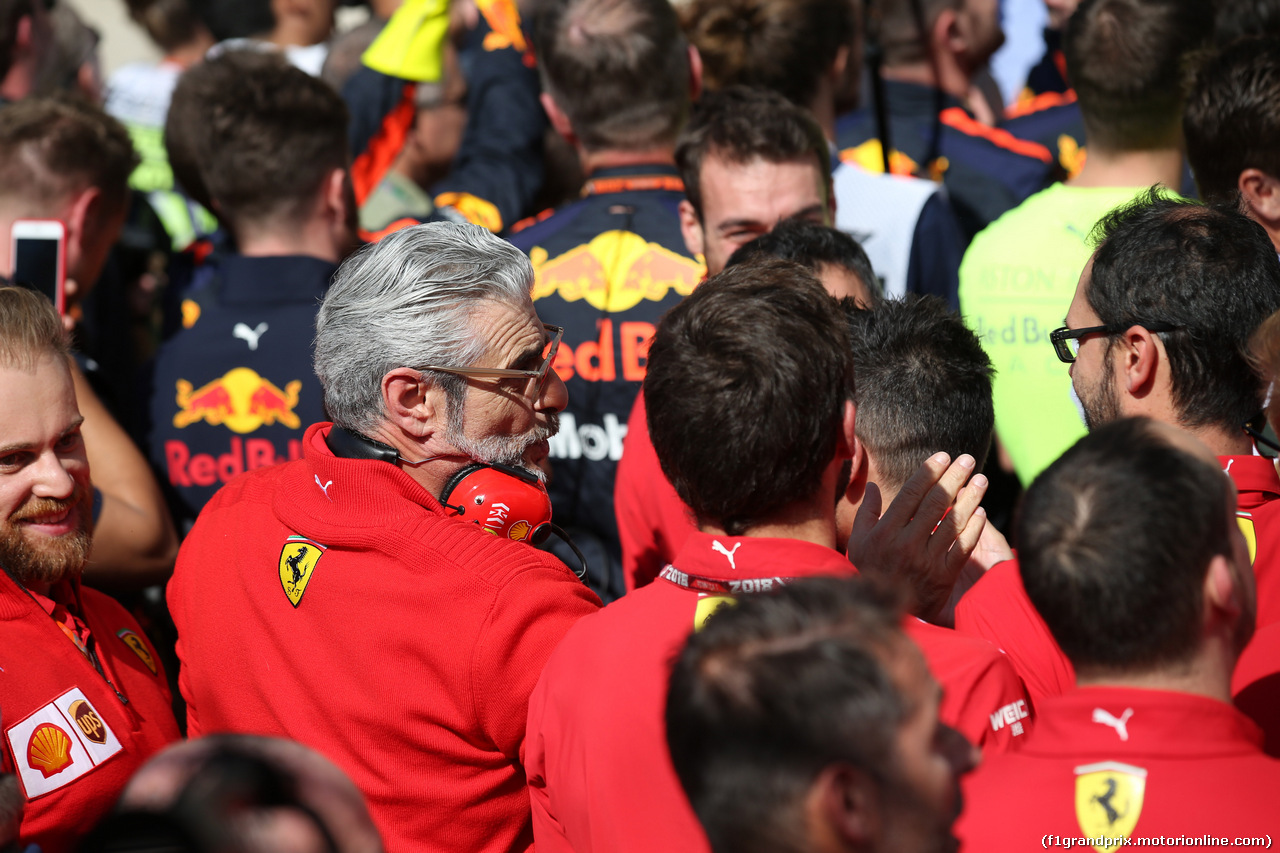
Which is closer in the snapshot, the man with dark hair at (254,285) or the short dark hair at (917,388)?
the short dark hair at (917,388)

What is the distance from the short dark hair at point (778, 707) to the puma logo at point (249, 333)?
2499 mm

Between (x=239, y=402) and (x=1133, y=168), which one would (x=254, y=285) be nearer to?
(x=239, y=402)

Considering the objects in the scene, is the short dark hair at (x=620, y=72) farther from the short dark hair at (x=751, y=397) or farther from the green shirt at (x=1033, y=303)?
the short dark hair at (x=751, y=397)

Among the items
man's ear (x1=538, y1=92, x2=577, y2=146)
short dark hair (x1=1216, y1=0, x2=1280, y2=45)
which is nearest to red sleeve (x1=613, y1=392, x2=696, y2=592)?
man's ear (x1=538, y1=92, x2=577, y2=146)

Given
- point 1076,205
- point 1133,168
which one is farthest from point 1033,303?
point 1133,168

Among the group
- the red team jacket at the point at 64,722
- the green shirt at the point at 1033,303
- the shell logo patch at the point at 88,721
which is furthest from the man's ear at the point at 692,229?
the shell logo patch at the point at 88,721

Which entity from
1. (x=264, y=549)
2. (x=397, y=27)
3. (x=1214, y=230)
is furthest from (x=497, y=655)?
(x=397, y=27)

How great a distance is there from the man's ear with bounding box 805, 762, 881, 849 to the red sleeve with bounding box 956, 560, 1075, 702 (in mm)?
774

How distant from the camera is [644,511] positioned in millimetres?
3088

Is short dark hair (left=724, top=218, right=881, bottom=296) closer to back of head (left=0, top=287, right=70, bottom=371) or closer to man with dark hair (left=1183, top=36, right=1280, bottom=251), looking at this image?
man with dark hair (left=1183, top=36, right=1280, bottom=251)

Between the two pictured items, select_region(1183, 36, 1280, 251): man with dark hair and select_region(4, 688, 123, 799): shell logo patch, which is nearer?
select_region(4, 688, 123, 799): shell logo patch

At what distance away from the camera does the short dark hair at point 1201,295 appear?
2.28m

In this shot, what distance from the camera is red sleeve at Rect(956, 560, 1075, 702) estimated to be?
6.61ft

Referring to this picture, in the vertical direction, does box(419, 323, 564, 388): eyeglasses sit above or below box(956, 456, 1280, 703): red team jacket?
above
